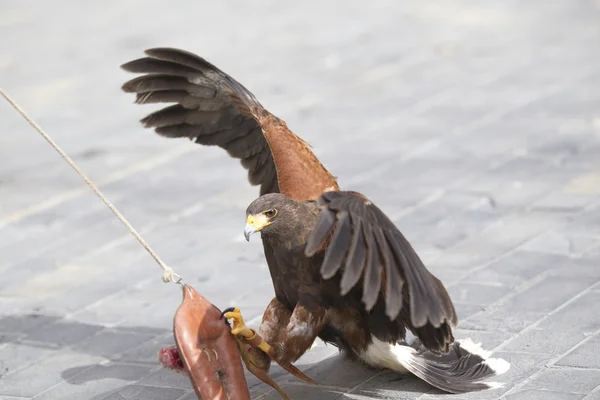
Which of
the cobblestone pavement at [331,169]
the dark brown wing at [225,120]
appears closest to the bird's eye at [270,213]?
the dark brown wing at [225,120]

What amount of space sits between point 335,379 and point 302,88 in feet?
17.5

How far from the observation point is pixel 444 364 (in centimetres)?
433

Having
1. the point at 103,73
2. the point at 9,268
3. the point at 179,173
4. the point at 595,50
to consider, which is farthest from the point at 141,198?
the point at 595,50

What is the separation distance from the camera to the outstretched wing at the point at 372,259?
136 inches

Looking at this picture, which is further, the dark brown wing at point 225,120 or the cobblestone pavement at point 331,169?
the cobblestone pavement at point 331,169

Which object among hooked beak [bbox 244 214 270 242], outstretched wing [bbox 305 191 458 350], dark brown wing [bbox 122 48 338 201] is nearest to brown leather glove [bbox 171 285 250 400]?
hooked beak [bbox 244 214 270 242]

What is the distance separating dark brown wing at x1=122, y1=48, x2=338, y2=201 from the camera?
4.57 m

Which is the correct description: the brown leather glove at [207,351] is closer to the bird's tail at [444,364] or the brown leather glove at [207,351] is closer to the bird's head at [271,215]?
the bird's head at [271,215]

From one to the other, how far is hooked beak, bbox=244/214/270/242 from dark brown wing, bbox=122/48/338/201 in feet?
1.79

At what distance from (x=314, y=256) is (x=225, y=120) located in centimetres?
130

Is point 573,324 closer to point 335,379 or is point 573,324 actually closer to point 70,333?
point 335,379

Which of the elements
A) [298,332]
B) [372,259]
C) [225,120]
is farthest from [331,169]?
[372,259]

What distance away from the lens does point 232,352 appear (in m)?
3.99

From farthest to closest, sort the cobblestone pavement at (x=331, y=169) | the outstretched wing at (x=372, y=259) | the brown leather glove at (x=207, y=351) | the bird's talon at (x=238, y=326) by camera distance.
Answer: the cobblestone pavement at (x=331, y=169)
the bird's talon at (x=238, y=326)
the brown leather glove at (x=207, y=351)
the outstretched wing at (x=372, y=259)
